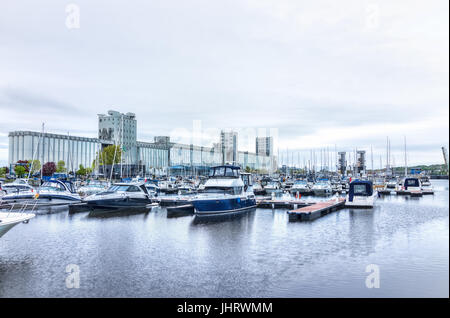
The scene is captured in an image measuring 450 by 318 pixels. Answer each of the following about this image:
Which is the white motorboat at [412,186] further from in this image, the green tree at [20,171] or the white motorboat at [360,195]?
the green tree at [20,171]

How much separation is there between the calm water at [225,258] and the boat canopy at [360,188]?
12681mm

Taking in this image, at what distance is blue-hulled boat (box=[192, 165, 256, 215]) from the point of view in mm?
33188

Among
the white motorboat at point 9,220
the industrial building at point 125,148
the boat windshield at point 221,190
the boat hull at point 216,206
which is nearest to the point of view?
the white motorboat at point 9,220

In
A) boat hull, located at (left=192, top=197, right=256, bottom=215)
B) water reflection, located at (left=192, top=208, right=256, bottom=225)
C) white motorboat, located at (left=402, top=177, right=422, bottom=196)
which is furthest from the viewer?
white motorboat, located at (left=402, top=177, right=422, bottom=196)

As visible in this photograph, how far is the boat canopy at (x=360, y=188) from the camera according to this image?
140 feet

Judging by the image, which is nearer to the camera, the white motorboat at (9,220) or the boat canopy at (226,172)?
the white motorboat at (9,220)

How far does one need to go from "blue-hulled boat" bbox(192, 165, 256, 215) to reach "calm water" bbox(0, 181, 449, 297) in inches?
150

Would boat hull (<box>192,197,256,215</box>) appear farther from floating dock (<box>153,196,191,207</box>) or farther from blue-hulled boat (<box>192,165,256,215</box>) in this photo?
floating dock (<box>153,196,191,207</box>)

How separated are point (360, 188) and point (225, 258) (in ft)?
99.1

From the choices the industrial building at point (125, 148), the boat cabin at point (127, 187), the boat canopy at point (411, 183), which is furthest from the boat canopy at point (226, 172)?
the industrial building at point (125, 148)

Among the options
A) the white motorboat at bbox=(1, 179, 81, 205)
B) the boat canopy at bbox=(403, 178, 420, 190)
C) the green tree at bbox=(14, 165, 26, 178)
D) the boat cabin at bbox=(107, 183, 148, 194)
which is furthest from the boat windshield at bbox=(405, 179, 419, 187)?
the green tree at bbox=(14, 165, 26, 178)
